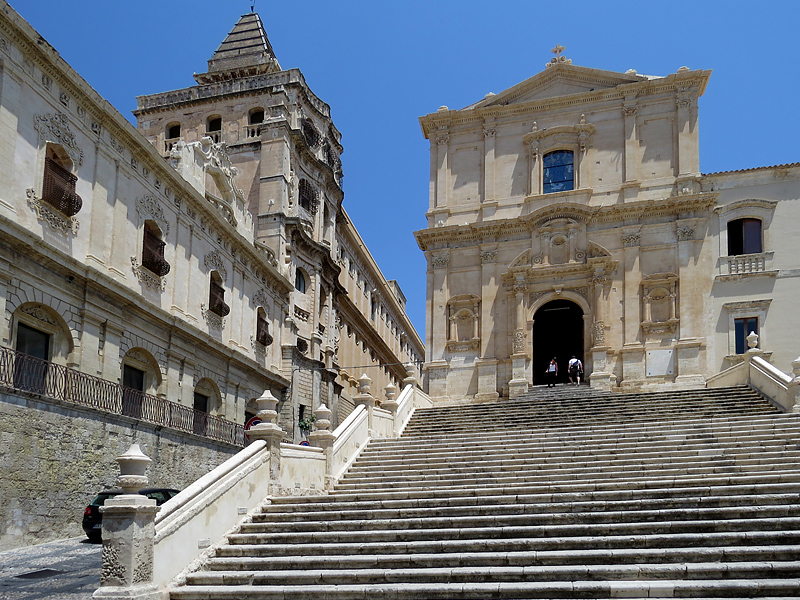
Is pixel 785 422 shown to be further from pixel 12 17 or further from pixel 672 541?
pixel 12 17

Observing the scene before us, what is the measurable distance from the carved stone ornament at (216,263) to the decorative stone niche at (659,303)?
1475cm

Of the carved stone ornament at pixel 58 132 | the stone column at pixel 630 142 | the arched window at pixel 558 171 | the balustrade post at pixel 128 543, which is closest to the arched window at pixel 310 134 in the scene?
the arched window at pixel 558 171

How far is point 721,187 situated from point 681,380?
6.95m

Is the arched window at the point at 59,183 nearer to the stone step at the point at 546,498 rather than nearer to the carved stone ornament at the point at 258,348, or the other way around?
the stone step at the point at 546,498

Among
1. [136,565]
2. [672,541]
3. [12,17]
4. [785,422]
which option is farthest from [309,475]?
[12,17]

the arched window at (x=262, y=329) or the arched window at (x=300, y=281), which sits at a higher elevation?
the arched window at (x=300, y=281)

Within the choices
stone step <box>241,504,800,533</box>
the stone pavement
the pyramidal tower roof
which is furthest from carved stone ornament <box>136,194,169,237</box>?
the pyramidal tower roof

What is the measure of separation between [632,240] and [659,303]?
7.89ft

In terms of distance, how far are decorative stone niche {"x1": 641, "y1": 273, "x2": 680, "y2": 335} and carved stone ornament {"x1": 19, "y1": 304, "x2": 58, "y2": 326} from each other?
18549 millimetres

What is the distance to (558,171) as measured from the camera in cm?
3144

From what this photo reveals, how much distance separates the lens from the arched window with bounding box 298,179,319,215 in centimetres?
3984

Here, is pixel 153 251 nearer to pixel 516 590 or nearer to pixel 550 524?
pixel 550 524

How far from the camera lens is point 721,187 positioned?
1128 inches

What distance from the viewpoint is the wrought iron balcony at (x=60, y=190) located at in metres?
19.7
